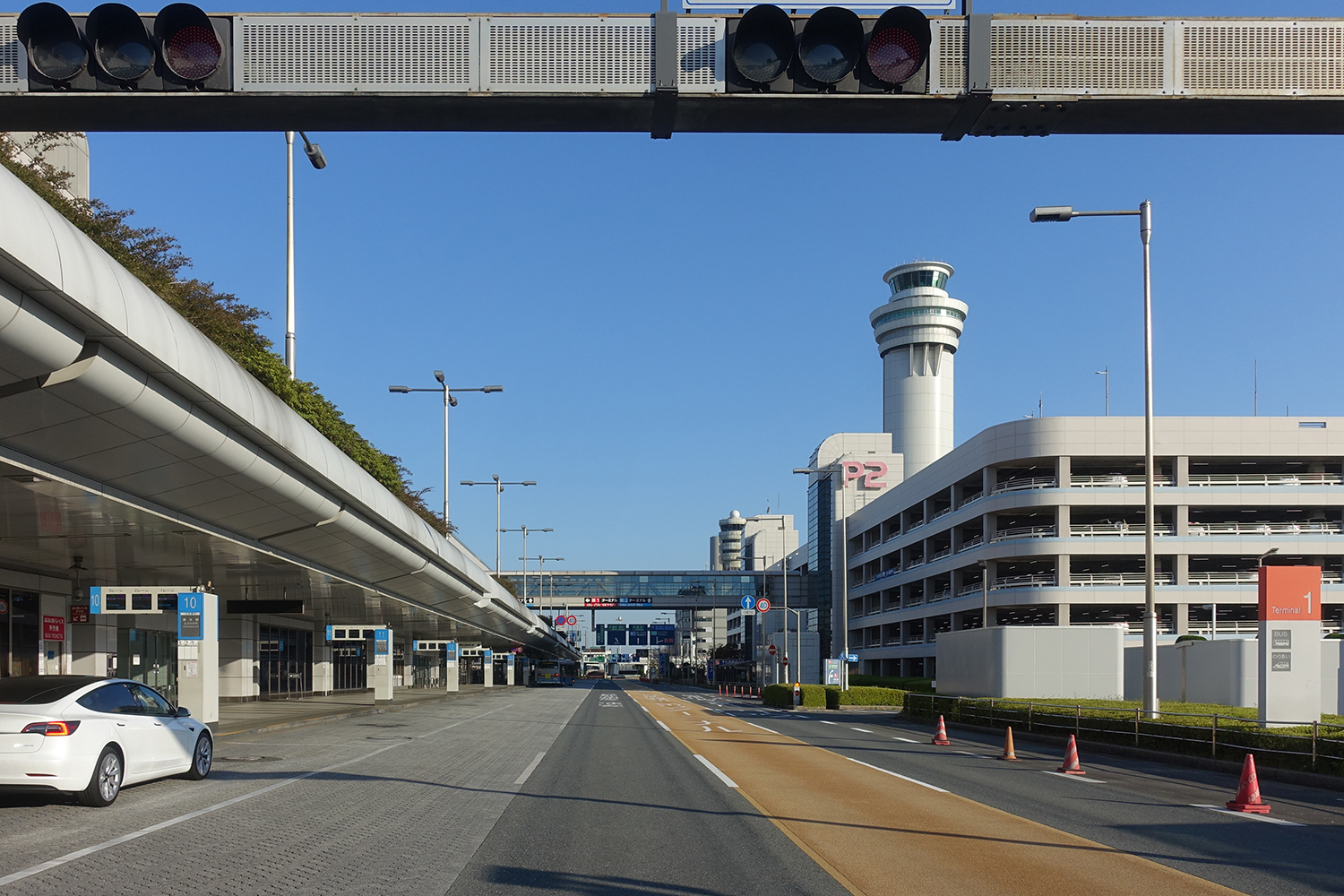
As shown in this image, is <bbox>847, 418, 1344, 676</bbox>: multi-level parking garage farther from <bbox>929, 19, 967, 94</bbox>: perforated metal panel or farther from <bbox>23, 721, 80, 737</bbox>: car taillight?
<bbox>929, 19, 967, 94</bbox>: perforated metal panel

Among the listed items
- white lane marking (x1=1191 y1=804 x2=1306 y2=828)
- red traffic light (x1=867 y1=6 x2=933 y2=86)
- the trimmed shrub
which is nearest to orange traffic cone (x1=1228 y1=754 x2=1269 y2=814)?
white lane marking (x1=1191 y1=804 x2=1306 y2=828)

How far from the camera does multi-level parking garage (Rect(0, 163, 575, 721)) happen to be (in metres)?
12.6

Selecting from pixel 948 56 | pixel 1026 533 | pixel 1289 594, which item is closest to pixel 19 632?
pixel 948 56

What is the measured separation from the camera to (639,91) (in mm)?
8750

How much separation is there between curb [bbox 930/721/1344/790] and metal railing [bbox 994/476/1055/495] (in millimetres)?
40842

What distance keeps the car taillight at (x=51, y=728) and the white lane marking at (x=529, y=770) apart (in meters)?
6.15

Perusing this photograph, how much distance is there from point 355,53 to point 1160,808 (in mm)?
12874

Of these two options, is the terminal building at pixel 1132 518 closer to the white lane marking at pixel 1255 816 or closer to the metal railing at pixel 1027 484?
the metal railing at pixel 1027 484

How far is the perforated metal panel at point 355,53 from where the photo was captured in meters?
8.67

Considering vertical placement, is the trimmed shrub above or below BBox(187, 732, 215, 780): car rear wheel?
below

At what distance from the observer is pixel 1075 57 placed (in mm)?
8812

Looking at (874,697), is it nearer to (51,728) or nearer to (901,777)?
(901,777)

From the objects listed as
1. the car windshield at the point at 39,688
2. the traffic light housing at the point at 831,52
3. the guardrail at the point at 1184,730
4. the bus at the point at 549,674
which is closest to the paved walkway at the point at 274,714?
the car windshield at the point at 39,688

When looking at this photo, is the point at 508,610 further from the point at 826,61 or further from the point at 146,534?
the point at 826,61
